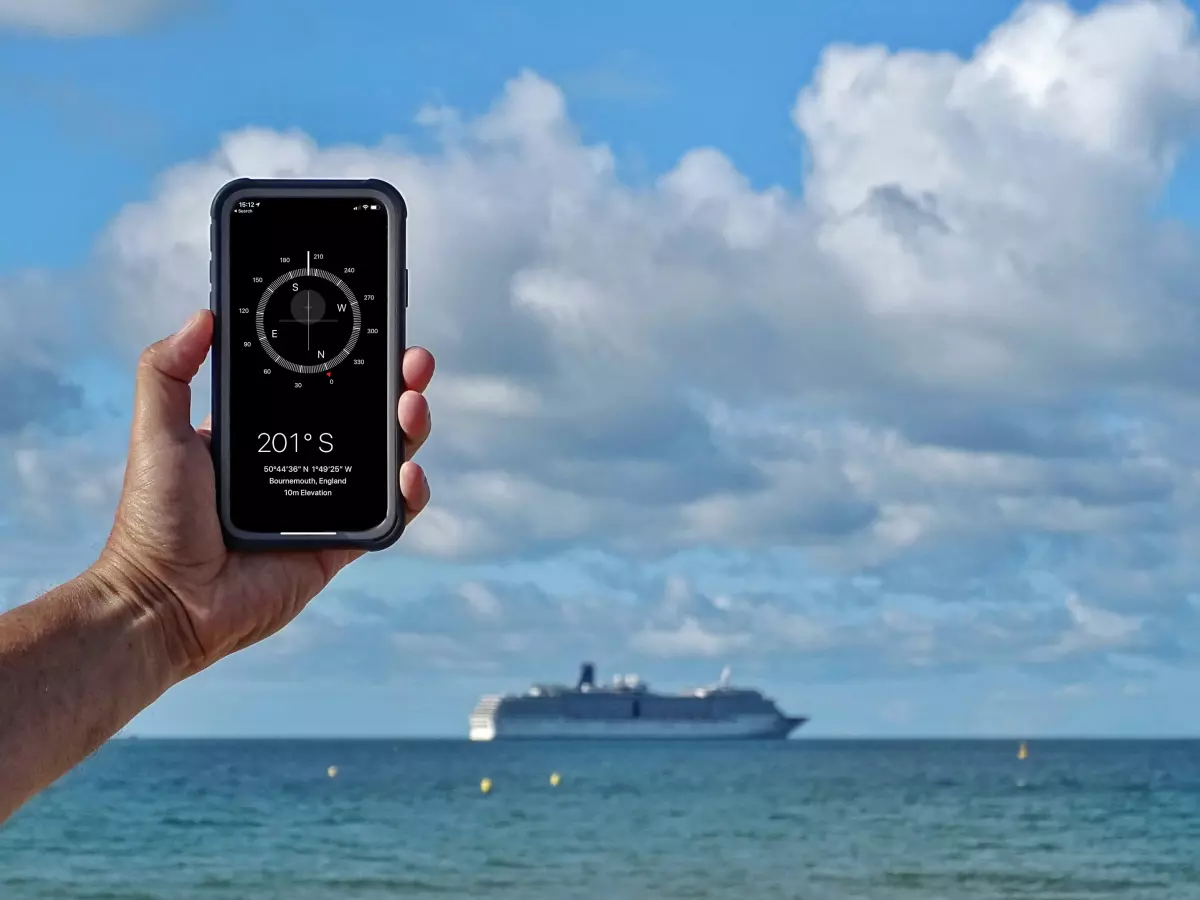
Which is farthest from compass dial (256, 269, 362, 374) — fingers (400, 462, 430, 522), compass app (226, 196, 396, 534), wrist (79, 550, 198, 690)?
wrist (79, 550, 198, 690)

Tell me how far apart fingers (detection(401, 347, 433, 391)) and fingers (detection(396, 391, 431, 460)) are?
0.06 ft

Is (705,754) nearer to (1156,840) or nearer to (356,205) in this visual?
(1156,840)

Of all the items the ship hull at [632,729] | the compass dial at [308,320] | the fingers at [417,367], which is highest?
the compass dial at [308,320]

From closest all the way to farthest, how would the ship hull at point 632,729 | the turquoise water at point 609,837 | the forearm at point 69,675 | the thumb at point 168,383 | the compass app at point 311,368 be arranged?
1. the forearm at point 69,675
2. the thumb at point 168,383
3. the compass app at point 311,368
4. the turquoise water at point 609,837
5. the ship hull at point 632,729

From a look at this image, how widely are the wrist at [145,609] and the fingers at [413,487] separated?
40 centimetres

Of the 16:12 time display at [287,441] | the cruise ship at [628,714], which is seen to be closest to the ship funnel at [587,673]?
the cruise ship at [628,714]

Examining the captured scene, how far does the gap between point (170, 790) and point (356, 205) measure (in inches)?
2223

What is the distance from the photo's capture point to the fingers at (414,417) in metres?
2.83

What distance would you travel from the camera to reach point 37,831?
37.0 meters

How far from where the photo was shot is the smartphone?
287 centimetres

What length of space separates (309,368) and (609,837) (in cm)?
3564

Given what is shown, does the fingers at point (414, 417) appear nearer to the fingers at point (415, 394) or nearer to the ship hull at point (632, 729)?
the fingers at point (415, 394)

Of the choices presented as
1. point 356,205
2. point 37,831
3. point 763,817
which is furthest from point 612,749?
point 356,205

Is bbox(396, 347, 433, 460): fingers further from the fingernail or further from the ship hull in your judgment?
the ship hull
